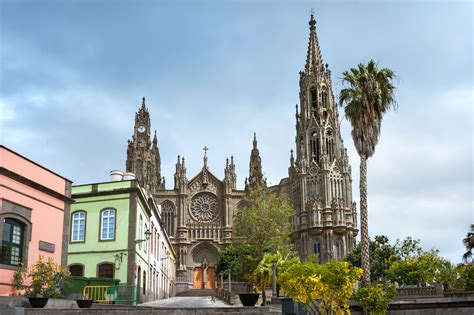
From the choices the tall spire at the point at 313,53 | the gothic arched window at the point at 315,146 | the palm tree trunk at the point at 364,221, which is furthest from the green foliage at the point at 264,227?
the tall spire at the point at 313,53

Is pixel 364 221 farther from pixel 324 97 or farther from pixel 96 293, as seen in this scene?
pixel 324 97

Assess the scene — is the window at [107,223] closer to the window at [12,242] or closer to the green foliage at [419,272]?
the window at [12,242]

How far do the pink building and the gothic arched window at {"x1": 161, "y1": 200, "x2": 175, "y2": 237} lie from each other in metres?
55.1

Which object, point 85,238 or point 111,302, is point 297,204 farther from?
point 111,302

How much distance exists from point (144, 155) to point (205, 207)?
1394cm

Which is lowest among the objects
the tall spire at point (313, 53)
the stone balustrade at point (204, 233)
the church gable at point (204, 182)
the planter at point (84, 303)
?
the planter at point (84, 303)

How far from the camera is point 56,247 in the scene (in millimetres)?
23344

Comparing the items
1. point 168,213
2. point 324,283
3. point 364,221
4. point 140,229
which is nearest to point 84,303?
point 324,283

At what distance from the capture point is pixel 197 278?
7838cm

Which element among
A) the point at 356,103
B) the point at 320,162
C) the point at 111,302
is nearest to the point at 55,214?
the point at 111,302

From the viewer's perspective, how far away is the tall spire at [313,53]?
8044 centimetres

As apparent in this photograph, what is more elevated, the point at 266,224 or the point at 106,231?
the point at 266,224

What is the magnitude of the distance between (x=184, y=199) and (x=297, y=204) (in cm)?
1845

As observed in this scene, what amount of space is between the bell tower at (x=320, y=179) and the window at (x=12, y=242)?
50.0 m
